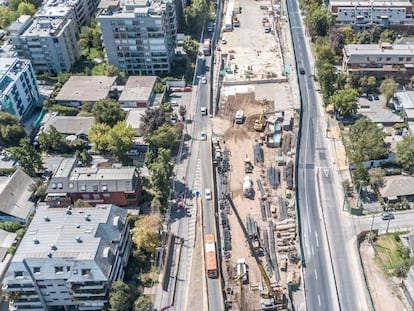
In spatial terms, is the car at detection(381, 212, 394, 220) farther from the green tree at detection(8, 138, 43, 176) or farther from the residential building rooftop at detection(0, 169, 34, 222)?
the green tree at detection(8, 138, 43, 176)

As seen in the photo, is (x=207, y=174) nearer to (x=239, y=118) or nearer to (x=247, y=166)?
(x=247, y=166)

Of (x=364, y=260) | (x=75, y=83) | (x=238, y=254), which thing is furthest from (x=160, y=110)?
(x=364, y=260)

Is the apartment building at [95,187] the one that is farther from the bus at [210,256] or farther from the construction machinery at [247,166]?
the construction machinery at [247,166]

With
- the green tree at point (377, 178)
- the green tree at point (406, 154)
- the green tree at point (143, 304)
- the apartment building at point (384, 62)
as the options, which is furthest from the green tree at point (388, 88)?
the green tree at point (143, 304)

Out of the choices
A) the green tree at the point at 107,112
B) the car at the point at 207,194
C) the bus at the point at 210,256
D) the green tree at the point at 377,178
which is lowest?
the car at the point at 207,194

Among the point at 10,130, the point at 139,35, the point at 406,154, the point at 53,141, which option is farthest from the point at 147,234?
the point at 139,35

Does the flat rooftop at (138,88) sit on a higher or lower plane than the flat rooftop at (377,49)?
lower

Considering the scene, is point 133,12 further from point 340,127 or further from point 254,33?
point 340,127

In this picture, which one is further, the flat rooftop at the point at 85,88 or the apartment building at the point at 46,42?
the apartment building at the point at 46,42

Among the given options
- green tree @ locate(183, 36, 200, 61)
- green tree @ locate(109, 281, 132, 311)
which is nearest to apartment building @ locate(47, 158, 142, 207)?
green tree @ locate(109, 281, 132, 311)
